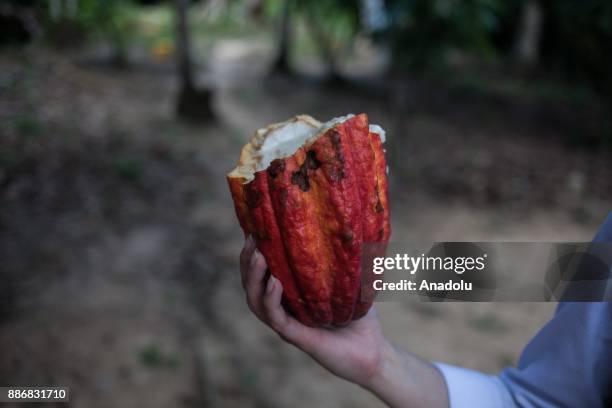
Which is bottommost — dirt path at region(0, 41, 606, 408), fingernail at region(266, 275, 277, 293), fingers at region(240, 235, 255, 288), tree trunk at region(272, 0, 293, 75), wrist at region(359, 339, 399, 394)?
dirt path at region(0, 41, 606, 408)

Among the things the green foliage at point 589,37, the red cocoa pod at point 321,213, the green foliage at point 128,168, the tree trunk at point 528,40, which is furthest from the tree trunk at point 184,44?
the tree trunk at point 528,40

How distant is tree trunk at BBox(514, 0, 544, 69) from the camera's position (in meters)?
10.2

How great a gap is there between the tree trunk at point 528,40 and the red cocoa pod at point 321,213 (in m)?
10.7

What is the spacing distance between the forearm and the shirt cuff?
2 centimetres

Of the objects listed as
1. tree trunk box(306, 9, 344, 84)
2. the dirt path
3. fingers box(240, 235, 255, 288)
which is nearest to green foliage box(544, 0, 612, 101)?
the dirt path

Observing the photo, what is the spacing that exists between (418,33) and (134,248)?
3.77 metres

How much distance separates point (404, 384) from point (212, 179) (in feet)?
12.7

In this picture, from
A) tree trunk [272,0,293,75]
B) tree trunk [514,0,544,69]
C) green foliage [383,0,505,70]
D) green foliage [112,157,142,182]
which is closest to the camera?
green foliage [112,157,142,182]

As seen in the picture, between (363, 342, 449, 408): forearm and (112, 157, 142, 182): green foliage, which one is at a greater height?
(363, 342, 449, 408): forearm

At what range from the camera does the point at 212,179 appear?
4.70 m

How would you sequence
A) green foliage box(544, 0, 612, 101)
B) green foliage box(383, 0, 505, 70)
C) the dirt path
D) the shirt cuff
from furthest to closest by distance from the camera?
green foliage box(544, 0, 612, 101)
green foliage box(383, 0, 505, 70)
the dirt path
the shirt cuff

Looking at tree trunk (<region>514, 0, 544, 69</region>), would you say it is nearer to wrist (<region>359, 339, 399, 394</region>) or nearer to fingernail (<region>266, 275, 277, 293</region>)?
wrist (<region>359, 339, 399, 394</region>)

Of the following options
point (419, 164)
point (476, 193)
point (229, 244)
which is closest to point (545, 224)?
point (476, 193)

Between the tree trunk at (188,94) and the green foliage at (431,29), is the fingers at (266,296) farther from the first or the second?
the tree trunk at (188,94)
